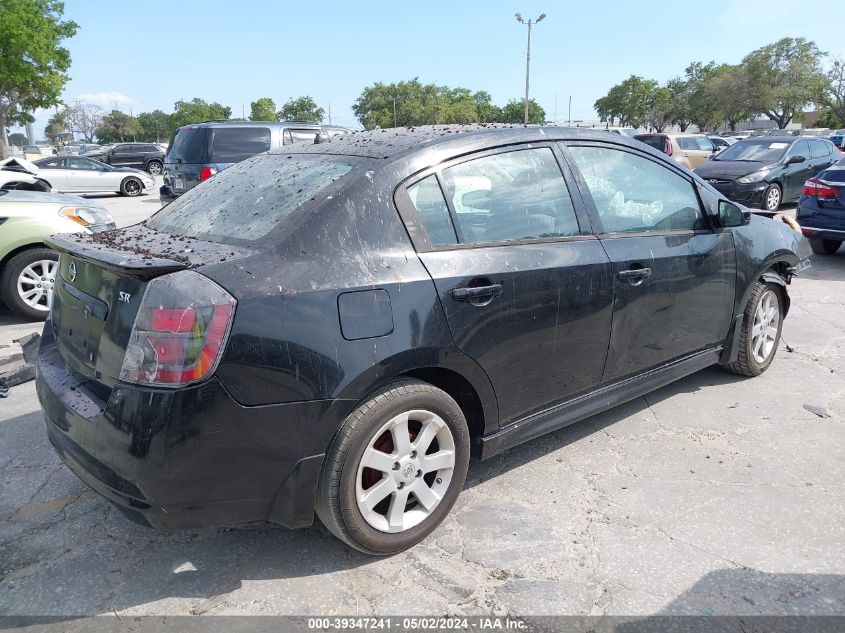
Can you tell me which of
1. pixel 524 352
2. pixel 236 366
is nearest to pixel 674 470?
pixel 524 352

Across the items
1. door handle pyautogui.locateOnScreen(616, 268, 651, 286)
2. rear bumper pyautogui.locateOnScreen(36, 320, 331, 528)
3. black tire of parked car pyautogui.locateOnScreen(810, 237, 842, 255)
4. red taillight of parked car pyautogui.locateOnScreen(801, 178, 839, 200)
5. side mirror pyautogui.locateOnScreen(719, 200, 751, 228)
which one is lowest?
black tire of parked car pyautogui.locateOnScreen(810, 237, 842, 255)

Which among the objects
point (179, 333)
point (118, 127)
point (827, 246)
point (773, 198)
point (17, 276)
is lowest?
point (827, 246)

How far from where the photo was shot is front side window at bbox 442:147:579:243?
2.87 meters

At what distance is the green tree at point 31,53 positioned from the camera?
109 ft

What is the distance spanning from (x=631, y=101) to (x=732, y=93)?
57.0 ft

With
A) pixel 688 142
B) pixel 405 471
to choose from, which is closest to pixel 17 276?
pixel 405 471

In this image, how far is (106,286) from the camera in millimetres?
2449

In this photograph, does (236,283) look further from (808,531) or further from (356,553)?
(808,531)

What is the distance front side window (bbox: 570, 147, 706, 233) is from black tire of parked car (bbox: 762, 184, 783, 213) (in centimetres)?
1042

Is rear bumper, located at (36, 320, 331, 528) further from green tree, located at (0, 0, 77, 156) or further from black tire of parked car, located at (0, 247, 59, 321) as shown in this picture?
green tree, located at (0, 0, 77, 156)

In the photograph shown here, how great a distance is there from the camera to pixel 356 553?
273cm

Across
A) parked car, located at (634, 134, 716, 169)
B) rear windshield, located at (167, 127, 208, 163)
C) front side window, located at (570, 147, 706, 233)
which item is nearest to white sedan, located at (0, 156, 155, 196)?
rear windshield, located at (167, 127, 208, 163)

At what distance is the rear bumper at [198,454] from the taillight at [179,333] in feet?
0.18

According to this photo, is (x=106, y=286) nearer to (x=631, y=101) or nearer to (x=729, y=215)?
(x=729, y=215)
